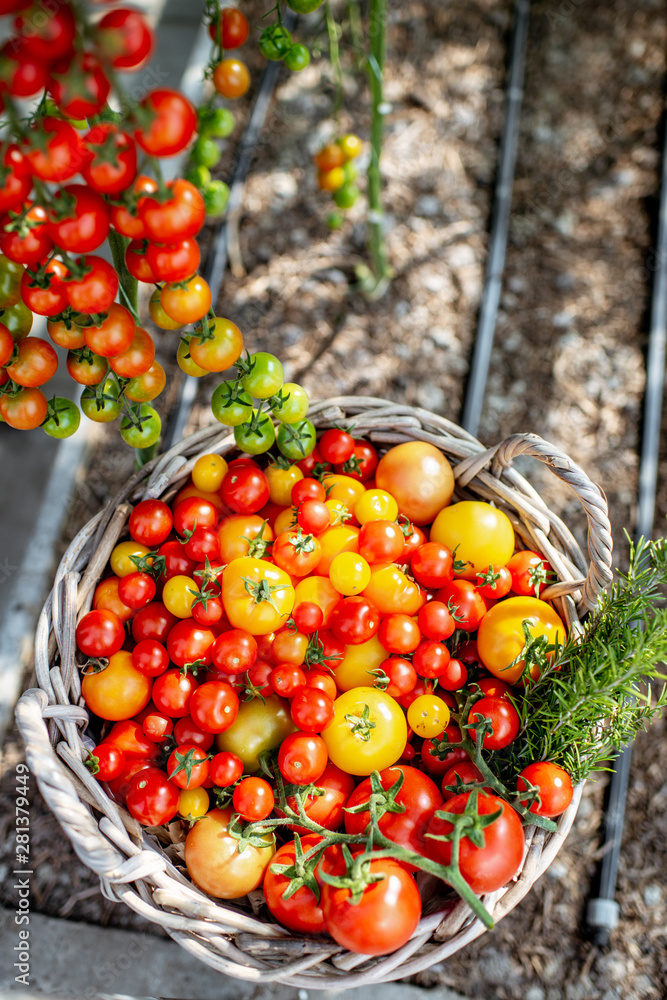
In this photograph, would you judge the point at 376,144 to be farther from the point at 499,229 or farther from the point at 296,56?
the point at 499,229

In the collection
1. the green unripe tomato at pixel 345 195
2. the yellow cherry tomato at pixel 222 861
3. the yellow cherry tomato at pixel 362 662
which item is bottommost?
the yellow cherry tomato at pixel 222 861

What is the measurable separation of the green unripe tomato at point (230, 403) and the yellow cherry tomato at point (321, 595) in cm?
37

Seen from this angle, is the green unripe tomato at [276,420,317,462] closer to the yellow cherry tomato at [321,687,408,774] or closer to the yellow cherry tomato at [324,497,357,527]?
the yellow cherry tomato at [324,497,357,527]

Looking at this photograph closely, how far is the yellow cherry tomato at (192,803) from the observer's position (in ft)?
4.09

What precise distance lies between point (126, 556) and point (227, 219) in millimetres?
1592

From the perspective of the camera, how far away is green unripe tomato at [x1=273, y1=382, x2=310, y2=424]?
133cm

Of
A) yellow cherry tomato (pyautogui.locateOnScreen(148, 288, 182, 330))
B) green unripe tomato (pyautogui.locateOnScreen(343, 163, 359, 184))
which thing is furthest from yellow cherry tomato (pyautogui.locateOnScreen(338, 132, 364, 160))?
yellow cherry tomato (pyautogui.locateOnScreen(148, 288, 182, 330))

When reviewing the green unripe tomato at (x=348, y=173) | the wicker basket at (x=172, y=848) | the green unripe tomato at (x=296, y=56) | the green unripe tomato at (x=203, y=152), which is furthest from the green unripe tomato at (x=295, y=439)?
the green unripe tomato at (x=348, y=173)

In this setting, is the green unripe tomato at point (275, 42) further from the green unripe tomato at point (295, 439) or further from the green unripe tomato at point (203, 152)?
the green unripe tomato at point (295, 439)

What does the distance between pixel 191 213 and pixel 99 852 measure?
1004mm

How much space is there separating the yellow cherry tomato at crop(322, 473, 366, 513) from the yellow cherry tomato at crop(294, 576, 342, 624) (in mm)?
190

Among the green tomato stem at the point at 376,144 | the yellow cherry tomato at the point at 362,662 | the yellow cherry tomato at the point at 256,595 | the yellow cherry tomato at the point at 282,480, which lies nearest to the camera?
the yellow cherry tomato at the point at 256,595

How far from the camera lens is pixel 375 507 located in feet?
4.65

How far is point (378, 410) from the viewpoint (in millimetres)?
1570
